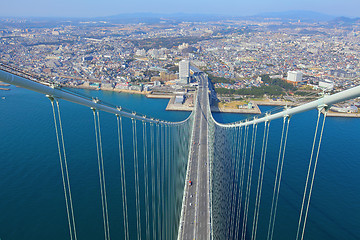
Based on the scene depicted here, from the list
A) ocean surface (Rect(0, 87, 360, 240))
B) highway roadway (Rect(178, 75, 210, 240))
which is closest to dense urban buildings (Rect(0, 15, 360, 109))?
ocean surface (Rect(0, 87, 360, 240))

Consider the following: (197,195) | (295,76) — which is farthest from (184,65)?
(197,195)

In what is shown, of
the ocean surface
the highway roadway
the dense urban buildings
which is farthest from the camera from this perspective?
the dense urban buildings

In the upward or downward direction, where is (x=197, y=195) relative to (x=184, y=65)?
downward

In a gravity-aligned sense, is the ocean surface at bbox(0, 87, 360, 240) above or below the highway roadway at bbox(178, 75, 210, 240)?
below

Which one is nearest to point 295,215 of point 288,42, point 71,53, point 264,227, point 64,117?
point 264,227

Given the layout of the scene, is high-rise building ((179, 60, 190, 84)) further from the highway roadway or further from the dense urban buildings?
the highway roadway

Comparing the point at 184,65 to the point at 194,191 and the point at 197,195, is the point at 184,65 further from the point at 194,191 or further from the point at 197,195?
the point at 197,195
